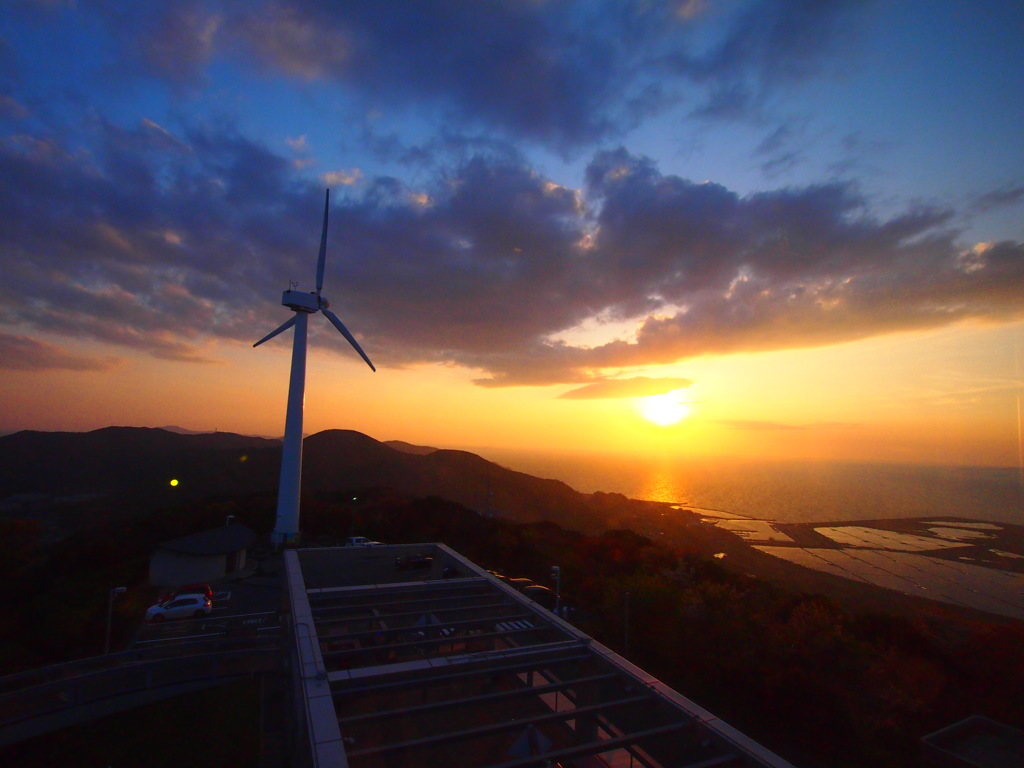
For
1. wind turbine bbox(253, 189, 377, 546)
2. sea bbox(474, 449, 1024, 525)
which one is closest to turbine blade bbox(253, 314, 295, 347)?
wind turbine bbox(253, 189, 377, 546)

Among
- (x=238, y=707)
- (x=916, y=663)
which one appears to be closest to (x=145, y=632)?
(x=238, y=707)

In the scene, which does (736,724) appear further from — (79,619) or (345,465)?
(345,465)

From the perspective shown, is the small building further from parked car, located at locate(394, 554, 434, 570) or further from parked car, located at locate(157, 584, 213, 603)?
parked car, located at locate(394, 554, 434, 570)

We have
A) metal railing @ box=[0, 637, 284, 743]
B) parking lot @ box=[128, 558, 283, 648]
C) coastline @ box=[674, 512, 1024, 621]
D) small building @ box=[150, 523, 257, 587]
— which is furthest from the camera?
coastline @ box=[674, 512, 1024, 621]

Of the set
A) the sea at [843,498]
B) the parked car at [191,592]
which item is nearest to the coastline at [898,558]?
the sea at [843,498]

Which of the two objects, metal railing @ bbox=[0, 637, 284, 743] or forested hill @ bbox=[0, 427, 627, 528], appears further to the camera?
forested hill @ bbox=[0, 427, 627, 528]

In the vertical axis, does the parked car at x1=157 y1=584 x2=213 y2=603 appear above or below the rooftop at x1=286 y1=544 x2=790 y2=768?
below

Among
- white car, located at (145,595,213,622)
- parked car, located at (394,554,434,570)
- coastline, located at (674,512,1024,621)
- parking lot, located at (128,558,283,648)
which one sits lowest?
coastline, located at (674,512,1024,621)

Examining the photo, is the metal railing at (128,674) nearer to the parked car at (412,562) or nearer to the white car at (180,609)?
the white car at (180,609)
